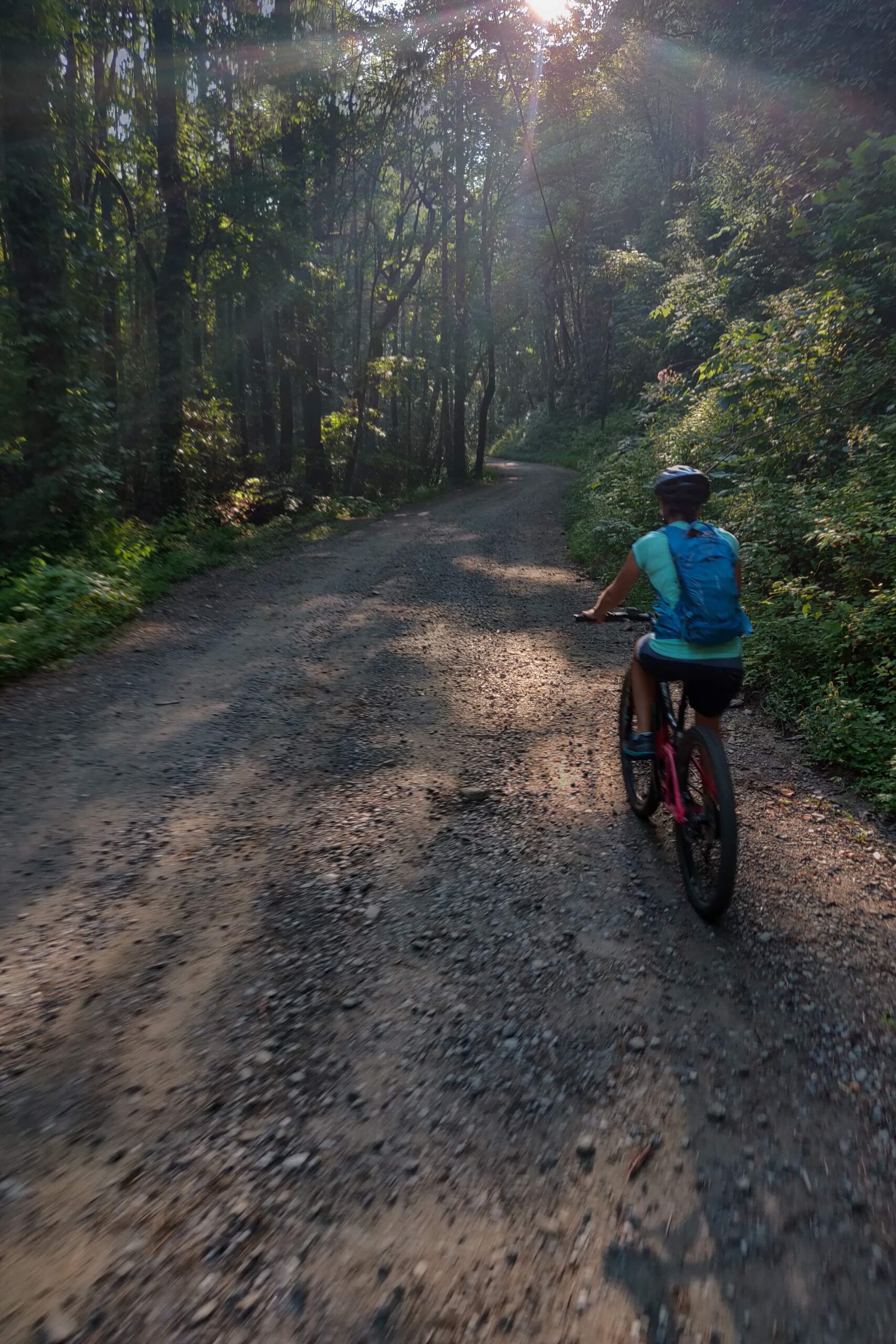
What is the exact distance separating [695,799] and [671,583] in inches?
40.6

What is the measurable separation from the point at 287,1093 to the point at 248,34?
20631 millimetres

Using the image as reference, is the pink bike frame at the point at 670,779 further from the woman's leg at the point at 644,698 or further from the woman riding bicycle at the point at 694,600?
the woman riding bicycle at the point at 694,600

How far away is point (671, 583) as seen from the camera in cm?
365

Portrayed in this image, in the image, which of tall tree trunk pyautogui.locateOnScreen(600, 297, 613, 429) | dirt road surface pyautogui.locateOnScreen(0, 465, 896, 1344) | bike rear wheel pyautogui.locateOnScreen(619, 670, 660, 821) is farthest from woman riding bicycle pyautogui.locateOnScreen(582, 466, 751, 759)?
tall tree trunk pyautogui.locateOnScreen(600, 297, 613, 429)

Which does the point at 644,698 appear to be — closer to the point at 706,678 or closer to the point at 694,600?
the point at 706,678

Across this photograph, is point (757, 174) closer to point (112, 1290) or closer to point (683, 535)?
point (683, 535)

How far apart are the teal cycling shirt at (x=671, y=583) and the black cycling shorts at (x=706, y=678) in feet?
0.09

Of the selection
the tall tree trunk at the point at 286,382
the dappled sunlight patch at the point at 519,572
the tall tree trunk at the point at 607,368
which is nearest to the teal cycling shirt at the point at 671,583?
the dappled sunlight patch at the point at 519,572

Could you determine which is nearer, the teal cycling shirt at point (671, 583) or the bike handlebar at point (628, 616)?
the teal cycling shirt at point (671, 583)

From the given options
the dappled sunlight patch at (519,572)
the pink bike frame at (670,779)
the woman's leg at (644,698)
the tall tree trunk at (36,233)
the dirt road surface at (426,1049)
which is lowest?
the dappled sunlight patch at (519,572)

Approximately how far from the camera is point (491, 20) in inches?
773

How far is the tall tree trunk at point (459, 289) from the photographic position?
75.4 ft

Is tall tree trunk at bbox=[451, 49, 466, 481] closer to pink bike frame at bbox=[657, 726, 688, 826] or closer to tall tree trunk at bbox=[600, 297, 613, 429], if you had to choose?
tall tree trunk at bbox=[600, 297, 613, 429]

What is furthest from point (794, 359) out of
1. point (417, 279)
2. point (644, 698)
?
point (417, 279)
